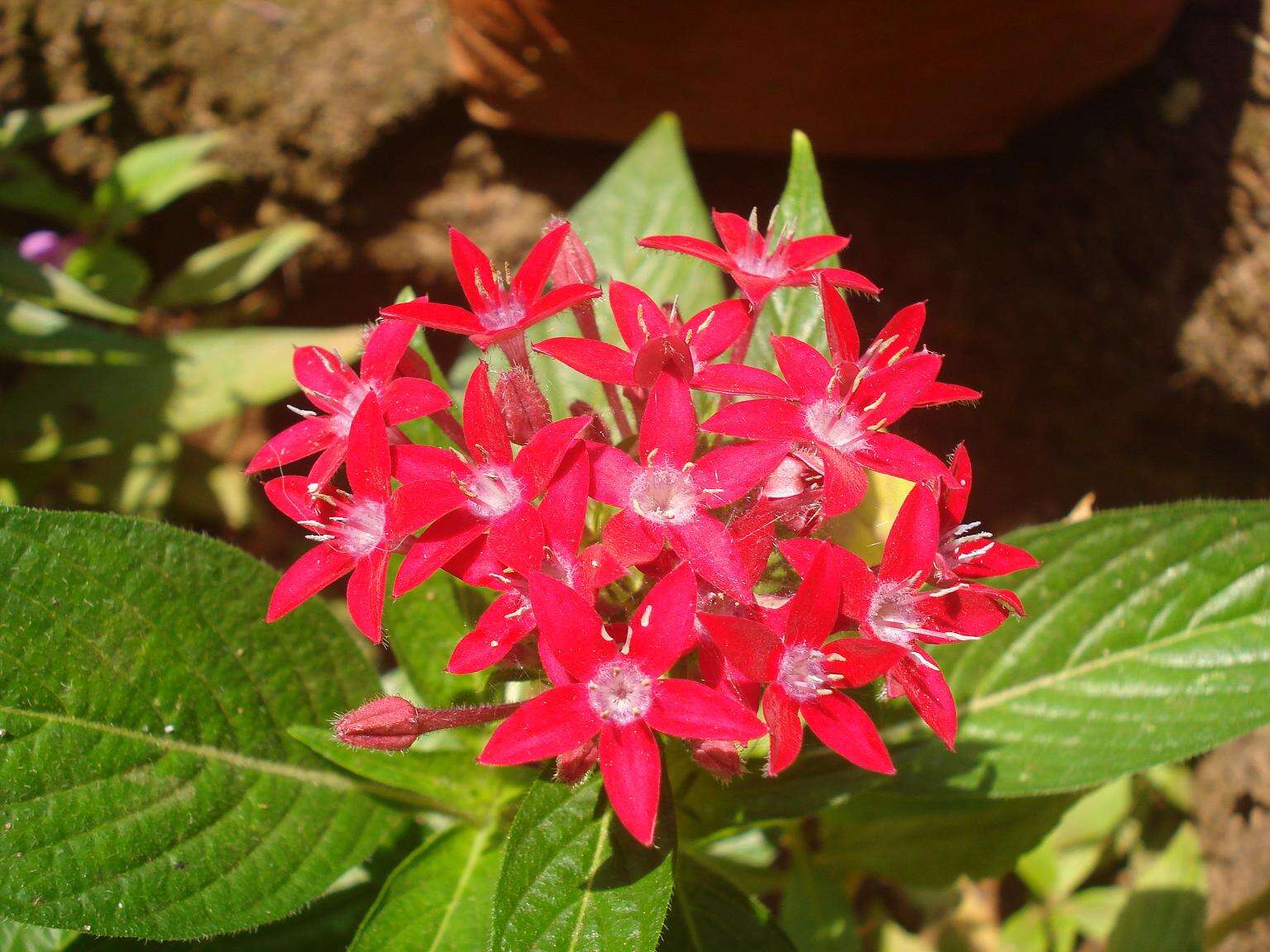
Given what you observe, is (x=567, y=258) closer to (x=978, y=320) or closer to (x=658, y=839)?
(x=658, y=839)

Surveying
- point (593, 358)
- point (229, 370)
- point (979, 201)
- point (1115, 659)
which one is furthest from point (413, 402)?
point (979, 201)

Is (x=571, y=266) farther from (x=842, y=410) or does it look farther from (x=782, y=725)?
(x=782, y=725)

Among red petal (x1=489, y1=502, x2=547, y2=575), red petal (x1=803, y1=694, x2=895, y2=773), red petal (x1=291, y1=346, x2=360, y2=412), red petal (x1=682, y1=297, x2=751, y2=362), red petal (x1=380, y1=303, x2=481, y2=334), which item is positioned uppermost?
red petal (x1=682, y1=297, x2=751, y2=362)

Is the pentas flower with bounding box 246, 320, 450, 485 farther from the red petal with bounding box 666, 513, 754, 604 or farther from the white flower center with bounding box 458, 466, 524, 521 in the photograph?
the red petal with bounding box 666, 513, 754, 604

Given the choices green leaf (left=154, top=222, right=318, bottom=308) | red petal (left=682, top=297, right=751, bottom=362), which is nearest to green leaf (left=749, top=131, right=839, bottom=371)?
red petal (left=682, top=297, right=751, bottom=362)

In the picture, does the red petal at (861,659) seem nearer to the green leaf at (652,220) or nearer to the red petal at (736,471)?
the red petal at (736,471)
